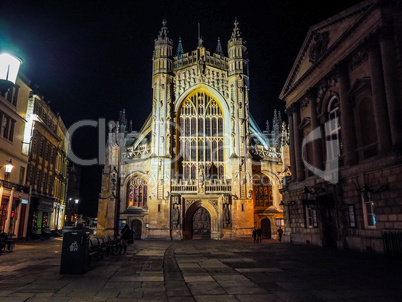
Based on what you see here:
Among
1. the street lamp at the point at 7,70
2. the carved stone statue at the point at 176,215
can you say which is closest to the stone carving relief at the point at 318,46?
the carved stone statue at the point at 176,215

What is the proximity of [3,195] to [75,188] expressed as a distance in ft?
206

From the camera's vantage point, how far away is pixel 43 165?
111ft

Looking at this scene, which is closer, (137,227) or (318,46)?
(318,46)

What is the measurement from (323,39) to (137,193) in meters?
26.5

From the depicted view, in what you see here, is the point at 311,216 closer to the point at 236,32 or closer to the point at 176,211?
the point at 176,211

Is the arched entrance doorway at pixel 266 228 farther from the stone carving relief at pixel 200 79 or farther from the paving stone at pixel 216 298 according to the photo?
the paving stone at pixel 216 298

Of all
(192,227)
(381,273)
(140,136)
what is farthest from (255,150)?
(381,273)

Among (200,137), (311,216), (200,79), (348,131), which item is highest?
(200,79)

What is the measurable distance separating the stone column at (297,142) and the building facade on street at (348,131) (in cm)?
8

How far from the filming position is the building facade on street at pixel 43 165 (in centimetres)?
2912

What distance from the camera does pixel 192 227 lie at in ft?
120

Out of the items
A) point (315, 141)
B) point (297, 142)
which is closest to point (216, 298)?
point (315, 141)

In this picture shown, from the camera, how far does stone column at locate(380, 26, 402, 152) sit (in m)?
14.6

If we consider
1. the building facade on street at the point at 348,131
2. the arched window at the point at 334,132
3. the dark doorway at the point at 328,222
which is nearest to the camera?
the building facade on street at the point at 348,131
